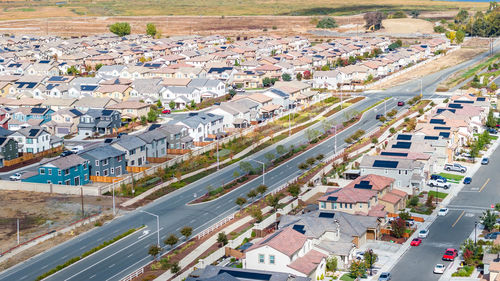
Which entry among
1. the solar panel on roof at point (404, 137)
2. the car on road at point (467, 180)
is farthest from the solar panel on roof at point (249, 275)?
the solar panel on roof at point (404, 137)

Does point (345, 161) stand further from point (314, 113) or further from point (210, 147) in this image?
point (314, 113)

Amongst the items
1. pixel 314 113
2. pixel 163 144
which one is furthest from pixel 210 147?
pixel 314 113

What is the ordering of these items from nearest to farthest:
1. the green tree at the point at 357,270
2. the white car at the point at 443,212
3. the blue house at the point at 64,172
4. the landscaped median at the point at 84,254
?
the green tree at the point at 357,270, the landscaped median at the point at 84,254, the white car at the point at 443,212, the blue house at the point at 64,172

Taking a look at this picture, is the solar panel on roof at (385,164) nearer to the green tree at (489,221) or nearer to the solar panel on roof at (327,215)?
the green tree at (489,221)

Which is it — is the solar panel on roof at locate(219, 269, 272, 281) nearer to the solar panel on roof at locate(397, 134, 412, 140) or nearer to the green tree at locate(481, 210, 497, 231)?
the green tree at locate(481, 210, 497, 231)

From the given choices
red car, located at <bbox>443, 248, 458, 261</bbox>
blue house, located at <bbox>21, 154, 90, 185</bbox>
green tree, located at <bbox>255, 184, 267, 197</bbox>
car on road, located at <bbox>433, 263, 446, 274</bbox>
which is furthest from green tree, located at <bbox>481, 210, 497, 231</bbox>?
blue house, located at <bbox>21, 154, 90, 185</bbox>

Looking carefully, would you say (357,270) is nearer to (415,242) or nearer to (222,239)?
(415,242)
